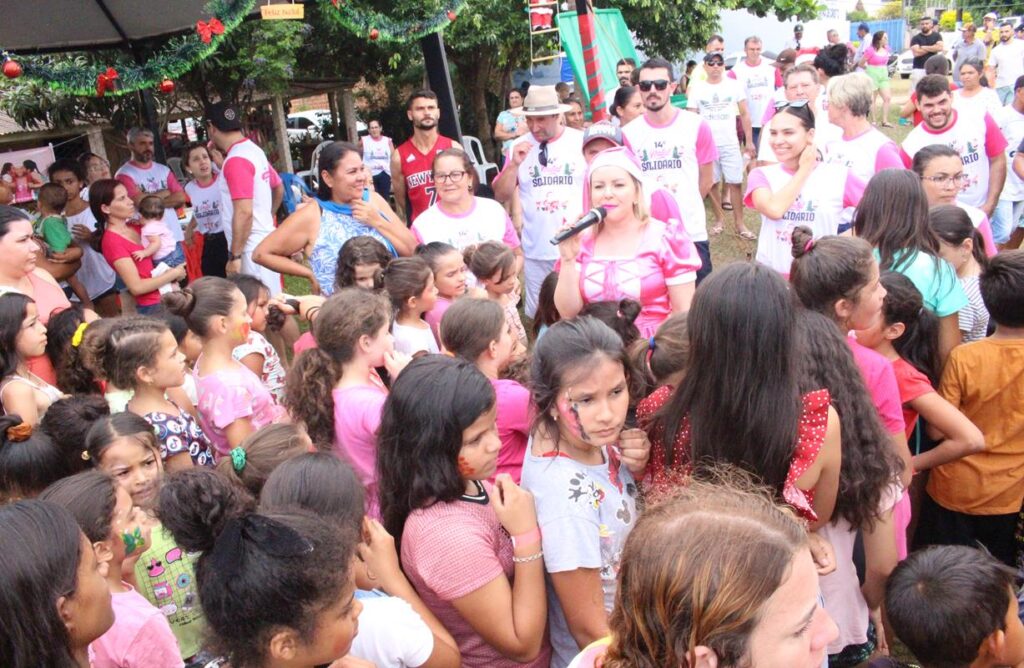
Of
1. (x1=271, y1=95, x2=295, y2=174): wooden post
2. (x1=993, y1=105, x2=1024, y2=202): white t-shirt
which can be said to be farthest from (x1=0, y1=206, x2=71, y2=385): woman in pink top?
(x1=271, y1=95, x2=295, y2=174): wooden post

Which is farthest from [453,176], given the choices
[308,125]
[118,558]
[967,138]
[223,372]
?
[308,125]

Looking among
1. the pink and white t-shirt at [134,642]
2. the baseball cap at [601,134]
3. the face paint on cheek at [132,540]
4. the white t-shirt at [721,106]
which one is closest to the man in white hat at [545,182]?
the baseball cap at [601,134]

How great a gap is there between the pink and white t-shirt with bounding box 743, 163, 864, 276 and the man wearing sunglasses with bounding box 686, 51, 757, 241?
3821mm

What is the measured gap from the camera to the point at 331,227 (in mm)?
4340

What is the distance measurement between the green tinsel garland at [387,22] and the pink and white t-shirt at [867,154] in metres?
2.89

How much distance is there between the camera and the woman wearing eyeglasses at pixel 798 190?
4.18 m

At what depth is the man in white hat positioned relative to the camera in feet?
16.7

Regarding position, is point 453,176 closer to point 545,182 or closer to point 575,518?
point 545,182

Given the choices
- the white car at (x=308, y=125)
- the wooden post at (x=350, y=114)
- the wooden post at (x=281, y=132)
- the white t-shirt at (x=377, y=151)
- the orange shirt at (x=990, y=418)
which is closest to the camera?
the orange shirt at (x=990, y=418)

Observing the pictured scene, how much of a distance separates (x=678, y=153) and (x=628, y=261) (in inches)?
97.6

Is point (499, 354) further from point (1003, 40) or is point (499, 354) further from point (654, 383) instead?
point (1003, 40)

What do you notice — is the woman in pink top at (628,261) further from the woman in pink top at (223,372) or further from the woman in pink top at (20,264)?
the woman in pink top at (20,264)

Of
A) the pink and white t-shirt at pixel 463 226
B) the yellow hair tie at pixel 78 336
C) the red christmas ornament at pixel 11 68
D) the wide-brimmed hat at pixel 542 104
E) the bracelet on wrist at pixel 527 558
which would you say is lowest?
the bracelet on wrist at pixel 527 558

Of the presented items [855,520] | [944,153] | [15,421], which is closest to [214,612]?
[15,421]
